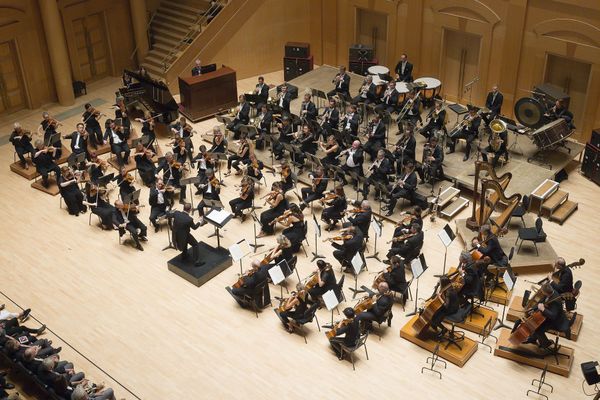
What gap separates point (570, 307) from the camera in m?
11.8

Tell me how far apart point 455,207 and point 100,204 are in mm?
8007

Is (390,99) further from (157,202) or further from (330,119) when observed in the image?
(157,202)

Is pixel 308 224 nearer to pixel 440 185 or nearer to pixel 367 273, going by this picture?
pixel 367 273

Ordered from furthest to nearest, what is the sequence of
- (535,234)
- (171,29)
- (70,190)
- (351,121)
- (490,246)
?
1. (171,29)
2. (351,121)
3. (70,190)
4. (535,234)
5. (490,246)

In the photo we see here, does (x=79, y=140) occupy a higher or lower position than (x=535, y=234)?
higher

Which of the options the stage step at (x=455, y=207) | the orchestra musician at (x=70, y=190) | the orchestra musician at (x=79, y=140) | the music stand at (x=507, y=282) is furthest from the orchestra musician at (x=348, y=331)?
the orchestra musician at (x=79, y=140)

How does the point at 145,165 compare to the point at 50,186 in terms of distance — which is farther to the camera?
the point at 50,186

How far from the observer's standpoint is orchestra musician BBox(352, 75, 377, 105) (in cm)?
1958

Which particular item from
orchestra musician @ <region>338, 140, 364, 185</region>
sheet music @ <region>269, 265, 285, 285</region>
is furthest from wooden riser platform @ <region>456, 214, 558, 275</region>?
sheet music @ <region>269, 265, 285, 285</region>

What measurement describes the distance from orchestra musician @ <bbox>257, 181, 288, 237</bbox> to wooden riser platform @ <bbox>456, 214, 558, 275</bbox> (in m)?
3.89

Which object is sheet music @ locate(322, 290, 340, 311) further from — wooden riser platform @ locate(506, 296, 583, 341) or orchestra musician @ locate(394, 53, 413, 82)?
orchestra musician @ locate(394, 53, 413, 82)

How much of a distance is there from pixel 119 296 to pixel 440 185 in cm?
A: 777

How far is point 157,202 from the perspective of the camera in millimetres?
15680

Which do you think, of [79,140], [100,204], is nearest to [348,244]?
[100,204]
